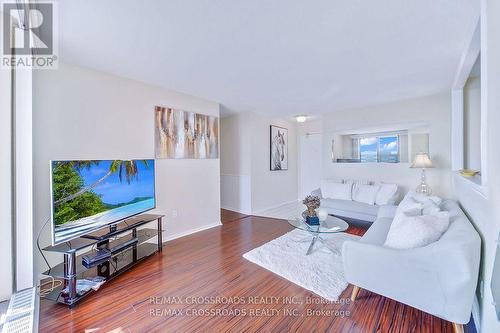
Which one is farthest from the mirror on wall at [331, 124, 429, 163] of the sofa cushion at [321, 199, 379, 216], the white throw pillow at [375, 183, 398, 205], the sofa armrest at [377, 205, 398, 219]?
the sofa armrest at [377, 205, 398, 219]

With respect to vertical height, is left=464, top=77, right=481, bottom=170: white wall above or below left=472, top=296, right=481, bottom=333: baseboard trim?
above

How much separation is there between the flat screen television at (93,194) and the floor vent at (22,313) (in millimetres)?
421

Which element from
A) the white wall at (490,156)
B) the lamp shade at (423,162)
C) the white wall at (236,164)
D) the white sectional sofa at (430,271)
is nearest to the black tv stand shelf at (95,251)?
the white sectional sofa at (430,271)

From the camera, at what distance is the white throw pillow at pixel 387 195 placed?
3853 millimetres

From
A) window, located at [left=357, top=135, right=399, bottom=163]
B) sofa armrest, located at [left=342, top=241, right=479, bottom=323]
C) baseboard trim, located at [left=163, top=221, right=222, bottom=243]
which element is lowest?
baseboard trim, located at [left=163, top=221, right=222, bottom=243]

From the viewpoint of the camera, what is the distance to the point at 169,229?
11.5 feet

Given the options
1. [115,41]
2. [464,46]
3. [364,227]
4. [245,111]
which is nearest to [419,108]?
[464,46]

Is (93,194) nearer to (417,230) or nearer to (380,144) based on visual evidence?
(417,230)

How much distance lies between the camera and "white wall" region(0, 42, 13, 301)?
1.77 m

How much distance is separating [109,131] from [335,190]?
4.01 m

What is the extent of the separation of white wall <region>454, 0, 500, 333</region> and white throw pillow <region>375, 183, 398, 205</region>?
2.28 m

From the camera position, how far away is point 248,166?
17.1 ft

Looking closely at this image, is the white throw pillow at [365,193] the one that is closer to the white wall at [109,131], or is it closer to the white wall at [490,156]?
the white wall at [490,156]

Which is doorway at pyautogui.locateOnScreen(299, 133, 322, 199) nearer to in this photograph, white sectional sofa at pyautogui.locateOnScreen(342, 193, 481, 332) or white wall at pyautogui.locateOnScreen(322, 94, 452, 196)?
white wall at pyautogui.locateOnScreen(322, 94, 452, 196)
